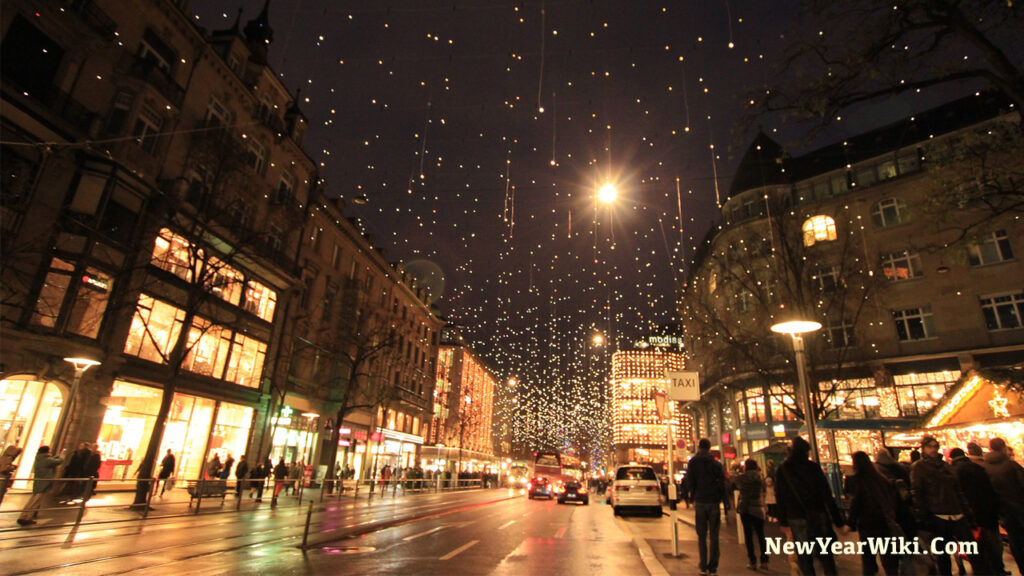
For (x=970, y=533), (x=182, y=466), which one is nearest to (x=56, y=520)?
(x=182, y=466)

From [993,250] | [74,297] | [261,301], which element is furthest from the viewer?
[261,301]

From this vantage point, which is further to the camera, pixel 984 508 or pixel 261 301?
pixel 261 301

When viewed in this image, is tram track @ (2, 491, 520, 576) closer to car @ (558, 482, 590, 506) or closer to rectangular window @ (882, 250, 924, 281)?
car @ (558, 482, 590, 506)

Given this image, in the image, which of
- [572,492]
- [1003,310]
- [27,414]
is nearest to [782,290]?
[1003,310]

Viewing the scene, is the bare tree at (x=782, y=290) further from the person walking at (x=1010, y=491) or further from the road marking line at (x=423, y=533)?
the road marking line at (x=423, y=533)

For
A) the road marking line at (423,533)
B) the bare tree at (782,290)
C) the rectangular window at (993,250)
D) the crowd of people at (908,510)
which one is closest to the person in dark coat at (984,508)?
the crowd of people at (908,510)

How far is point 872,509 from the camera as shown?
236 inches

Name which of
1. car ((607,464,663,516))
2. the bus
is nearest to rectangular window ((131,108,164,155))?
car ((607,464,663,516))

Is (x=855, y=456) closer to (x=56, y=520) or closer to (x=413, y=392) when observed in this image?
(x=56, y=520)

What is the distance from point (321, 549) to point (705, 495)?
692cm

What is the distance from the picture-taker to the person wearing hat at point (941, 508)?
22.6ft

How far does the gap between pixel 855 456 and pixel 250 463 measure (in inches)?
1145

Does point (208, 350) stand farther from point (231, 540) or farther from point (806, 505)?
point (806, 505)

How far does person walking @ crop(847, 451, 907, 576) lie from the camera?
5961 mm
